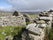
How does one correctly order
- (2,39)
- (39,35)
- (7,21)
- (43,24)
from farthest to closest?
1. (7,21)
2. (2,39)
3. (43,24)
4. (39,35)

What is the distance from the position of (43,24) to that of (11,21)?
19.3m

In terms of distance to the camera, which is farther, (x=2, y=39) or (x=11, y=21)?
(x=11, y=21)

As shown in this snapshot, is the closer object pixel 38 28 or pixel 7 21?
pixel 38 28

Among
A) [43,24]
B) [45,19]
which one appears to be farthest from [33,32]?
[45,19]

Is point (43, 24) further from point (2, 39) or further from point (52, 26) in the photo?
point (2, 39)

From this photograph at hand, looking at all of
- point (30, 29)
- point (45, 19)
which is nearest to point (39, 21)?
point (45, 19)

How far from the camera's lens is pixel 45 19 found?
15.2 meters

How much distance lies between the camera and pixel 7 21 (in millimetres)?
32844

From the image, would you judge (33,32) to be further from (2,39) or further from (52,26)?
(2,39)

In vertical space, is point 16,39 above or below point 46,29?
below

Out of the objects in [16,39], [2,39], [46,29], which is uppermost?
[46,29]

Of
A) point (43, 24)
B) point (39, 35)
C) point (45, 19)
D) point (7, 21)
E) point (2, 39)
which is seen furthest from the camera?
point (7, 21)

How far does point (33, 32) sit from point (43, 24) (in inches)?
53.2

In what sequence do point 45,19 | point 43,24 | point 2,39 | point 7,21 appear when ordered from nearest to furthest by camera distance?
1. point 43,24
2. point 45,19
3. point 2,39
4. point 7,21
